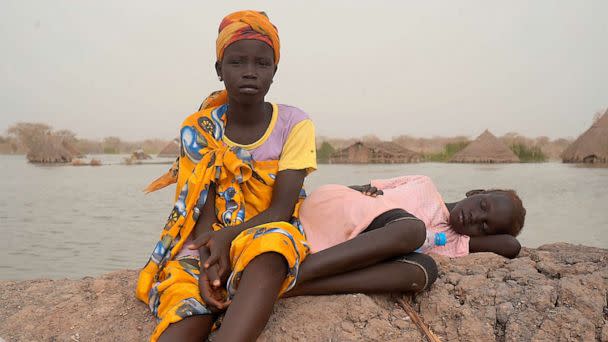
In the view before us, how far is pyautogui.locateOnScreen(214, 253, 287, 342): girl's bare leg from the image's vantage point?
5.93 feet

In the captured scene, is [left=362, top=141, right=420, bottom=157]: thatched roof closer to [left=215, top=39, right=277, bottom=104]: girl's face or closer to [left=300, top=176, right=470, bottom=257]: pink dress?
[left=300, top=176, right=470, bottom=257]: pink dress

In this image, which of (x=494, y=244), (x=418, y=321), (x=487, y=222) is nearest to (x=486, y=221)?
(x=487, y=222)

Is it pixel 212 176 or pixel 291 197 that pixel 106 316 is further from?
pixel 291 197

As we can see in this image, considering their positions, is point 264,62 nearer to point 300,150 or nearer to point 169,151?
point 300,150

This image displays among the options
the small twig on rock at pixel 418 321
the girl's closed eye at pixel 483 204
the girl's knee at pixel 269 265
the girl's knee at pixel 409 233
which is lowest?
Result: the small twig on rock at pixel 418 321

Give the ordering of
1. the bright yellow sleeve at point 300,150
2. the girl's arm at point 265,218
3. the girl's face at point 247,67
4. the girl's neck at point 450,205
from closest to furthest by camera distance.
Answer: the girl's arm at point 265,218
the girl's face at point 247,67
the bright yellow sleeve at point 300,150
the girl's neck at point 450,205

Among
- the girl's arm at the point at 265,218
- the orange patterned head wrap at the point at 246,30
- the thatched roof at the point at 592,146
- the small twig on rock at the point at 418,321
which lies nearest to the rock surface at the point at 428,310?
the small twig on rock at the point at 418,321

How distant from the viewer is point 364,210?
2387 millimetres

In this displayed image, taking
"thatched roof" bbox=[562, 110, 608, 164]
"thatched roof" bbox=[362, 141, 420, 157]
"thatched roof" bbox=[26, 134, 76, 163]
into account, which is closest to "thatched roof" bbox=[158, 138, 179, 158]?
"thatched roof" bbox=[26, 134, 76, 163]

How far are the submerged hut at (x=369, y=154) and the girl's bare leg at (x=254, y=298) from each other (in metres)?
10.6

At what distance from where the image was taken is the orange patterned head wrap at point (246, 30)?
7.68 feet

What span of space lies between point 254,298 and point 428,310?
3.03 ft

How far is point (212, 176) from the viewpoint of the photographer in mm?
2377

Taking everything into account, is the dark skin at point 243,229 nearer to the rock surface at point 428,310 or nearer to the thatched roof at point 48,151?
the rock surface at point 428,310
